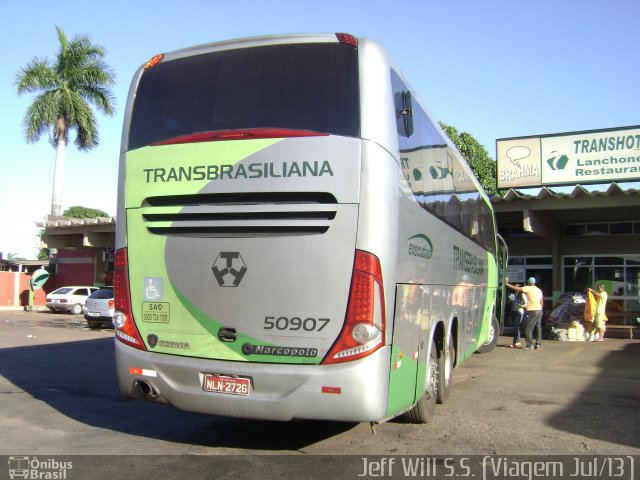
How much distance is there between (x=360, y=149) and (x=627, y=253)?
20631 mm

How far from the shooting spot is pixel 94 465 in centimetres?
507

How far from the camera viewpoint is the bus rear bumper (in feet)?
15.9

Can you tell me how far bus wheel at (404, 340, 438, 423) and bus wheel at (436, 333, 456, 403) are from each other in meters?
0.18

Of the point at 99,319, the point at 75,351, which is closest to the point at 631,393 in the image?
the point at 75,351

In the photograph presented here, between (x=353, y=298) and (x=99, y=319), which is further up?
(x=353, y=298)

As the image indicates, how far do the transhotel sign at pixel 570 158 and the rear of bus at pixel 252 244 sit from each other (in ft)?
65.4

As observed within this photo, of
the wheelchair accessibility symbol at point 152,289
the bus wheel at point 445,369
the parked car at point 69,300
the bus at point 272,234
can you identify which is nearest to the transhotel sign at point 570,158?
the bus wheel at point 445,369

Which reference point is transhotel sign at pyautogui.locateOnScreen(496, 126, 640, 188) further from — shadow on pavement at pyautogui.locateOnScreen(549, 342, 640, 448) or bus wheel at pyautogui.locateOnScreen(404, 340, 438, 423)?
bus wheel at pyautogui.locateOnScreen(404, 340, 438, 423)

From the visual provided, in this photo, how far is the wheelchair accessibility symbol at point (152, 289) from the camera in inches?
220

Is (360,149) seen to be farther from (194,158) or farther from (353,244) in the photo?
(194,158)

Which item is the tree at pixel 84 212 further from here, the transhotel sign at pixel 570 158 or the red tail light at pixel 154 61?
the red tail light at pixel 154 61

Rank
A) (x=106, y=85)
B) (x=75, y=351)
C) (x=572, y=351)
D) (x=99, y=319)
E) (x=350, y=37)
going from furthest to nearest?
(x=106, y=85) < (x=99, y=319) < (x=572, y=351) < (x=75, y=351) < (x=350, y=37)

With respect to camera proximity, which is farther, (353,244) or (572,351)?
(572,351)

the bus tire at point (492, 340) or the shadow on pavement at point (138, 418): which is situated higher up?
the bus tire at point (492, 340)
